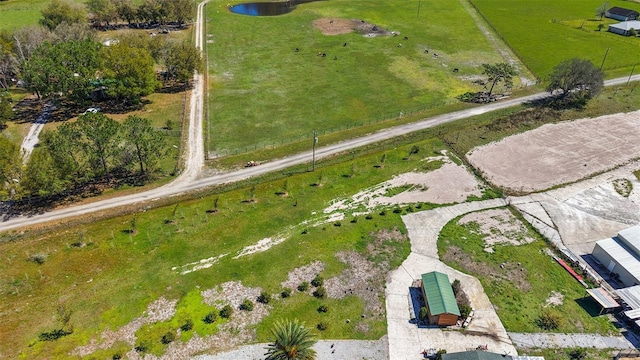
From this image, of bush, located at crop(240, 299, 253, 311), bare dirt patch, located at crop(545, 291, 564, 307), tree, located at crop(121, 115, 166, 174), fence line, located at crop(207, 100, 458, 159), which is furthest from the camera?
fence line, located at crop(207, 100, 458, 159)

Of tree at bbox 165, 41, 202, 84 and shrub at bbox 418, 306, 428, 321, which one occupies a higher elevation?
tree at bbox 165, 41, 202, 84

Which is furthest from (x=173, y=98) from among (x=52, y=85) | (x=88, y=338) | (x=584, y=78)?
(x=584, y=78)

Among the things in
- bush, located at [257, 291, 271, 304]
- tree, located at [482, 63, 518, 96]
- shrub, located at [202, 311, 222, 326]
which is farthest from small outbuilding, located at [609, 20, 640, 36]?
shrub, located at [202, 311, 222, 326]

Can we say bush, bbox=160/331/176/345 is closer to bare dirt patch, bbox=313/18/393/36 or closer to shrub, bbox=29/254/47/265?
shrub, bbox=29/254/47/265

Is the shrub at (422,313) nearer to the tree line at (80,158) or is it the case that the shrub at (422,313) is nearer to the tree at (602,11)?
the tree line at (80,158)

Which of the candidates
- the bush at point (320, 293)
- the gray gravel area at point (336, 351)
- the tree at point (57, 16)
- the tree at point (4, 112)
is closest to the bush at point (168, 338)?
the gray gravel area at point (336, 351)

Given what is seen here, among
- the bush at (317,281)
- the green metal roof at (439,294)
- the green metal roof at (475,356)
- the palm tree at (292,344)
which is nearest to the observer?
the palm tree at (292,344)

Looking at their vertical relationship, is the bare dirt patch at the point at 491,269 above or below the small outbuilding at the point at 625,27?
below
